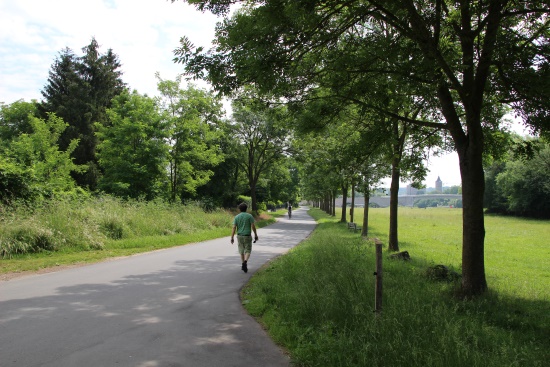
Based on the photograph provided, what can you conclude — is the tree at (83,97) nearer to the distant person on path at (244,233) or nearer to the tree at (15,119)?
the tree at (15,119)

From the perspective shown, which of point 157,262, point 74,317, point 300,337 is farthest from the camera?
point 157,262

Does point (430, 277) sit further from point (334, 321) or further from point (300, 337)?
point (300, 337)

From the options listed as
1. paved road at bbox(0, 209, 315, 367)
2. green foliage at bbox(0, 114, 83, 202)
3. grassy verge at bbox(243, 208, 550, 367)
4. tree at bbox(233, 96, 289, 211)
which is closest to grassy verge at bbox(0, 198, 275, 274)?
paved road at bbox(0, 209, 315, 367)

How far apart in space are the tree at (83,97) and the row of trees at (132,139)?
10 centimetres

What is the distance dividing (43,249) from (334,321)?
10.5m

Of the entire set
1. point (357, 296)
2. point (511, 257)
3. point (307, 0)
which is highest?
point (307, 0)

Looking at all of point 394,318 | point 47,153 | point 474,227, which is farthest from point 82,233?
point 47,153

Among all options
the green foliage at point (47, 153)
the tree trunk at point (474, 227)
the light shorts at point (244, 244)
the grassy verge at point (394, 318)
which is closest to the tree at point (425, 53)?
the tree trunk at point (474, 227)

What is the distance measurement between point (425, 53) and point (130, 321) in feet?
21.1

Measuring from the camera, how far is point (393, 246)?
14.3 meters

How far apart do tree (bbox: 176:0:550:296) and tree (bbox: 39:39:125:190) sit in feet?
109

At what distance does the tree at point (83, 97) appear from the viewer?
35938 mm

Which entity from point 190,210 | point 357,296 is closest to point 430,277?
point 357,296

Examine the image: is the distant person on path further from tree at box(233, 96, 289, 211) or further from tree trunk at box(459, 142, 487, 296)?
tree at box(233, 96, 289, 211)
